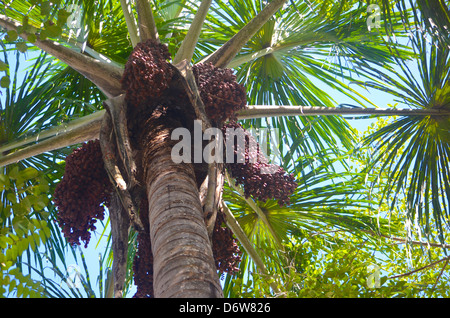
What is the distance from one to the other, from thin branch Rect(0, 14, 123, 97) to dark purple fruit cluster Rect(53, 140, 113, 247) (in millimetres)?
471

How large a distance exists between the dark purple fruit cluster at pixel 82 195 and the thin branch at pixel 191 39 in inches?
34.9

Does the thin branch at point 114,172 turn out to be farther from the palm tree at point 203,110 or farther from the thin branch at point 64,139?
the thin branch at point 64,139

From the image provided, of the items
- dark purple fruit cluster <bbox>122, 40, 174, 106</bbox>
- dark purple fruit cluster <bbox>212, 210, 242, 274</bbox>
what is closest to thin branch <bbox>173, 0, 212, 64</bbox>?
dark purple fruit cluster <bbox>122, 40, 174, 106</bbox>

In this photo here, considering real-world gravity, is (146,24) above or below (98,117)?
above

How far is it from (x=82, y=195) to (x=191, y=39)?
128 centimetres

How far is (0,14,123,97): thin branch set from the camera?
319cm

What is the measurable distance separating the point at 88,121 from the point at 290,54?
220 cm

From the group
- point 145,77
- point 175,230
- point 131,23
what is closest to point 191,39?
point 131,23

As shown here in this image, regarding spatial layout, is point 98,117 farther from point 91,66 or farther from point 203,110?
point 203,110

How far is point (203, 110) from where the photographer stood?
9.43 ft

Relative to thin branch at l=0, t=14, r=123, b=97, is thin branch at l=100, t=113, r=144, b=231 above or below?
below

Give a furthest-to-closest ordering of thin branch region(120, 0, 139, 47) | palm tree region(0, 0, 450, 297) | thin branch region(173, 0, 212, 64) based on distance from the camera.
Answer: thin branch region(120, 0, 139, 47) < thin branch region(173, 0, 212, 64) < palm tree region(0, 0, 450, 297)

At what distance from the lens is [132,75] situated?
9.74 ft

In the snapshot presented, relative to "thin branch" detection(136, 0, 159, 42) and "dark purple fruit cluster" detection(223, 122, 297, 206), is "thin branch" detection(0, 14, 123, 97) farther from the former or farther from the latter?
"dark purple fruit cluster" detection(223, 122, 297, 206)
